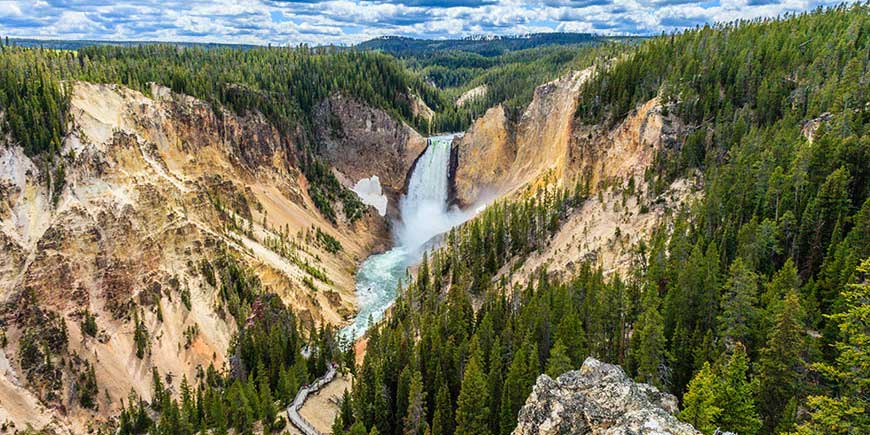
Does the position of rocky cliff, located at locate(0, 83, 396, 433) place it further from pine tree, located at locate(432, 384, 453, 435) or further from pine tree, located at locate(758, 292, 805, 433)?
pine tree, located at locate(758, 292, 805, 433)

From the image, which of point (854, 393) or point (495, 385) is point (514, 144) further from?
point (854, 393)

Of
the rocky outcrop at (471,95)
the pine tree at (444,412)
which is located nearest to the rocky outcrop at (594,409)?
the pine tree at (444,412)

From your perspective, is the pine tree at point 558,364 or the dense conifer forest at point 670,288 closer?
the dense conifer forest at point 670,288

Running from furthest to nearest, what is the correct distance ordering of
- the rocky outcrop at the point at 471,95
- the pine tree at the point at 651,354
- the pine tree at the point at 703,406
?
the rocky outcrop at the point at 471,95, the pine tree at the point at 651,354, the pine tree at the point at 703,406

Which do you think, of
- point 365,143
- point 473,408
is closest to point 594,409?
point 473,408

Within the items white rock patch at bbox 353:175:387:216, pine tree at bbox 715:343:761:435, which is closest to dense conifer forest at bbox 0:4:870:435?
pine tree at bbox 715:343:761:435

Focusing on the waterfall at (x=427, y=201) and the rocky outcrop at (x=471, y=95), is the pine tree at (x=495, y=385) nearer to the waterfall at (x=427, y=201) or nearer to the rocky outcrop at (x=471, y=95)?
the waterfall at (x=427, y=201)
